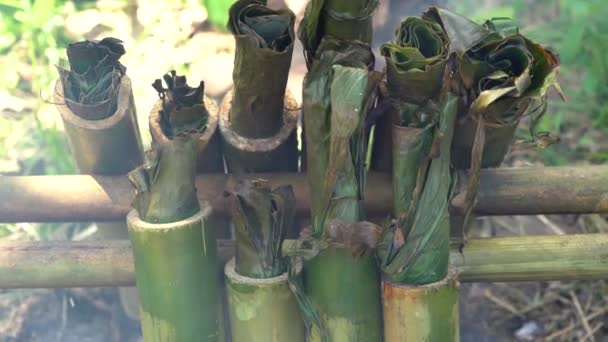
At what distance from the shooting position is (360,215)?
1.55 metres

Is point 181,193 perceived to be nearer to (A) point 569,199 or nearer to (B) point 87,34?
(A) point 569,199

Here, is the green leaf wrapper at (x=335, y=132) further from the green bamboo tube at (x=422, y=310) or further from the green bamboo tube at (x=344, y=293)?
the green bamboo tube at (x=422, y=310)

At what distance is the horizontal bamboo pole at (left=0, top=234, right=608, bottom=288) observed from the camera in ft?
5.97

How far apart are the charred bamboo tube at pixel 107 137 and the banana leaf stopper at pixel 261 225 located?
0.41m

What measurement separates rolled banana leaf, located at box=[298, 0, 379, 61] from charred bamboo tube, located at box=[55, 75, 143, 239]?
47cm

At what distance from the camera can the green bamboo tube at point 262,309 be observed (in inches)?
62.9

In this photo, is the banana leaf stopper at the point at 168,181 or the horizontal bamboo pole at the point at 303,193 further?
the horizontal bamboo pole at the point at 303,193

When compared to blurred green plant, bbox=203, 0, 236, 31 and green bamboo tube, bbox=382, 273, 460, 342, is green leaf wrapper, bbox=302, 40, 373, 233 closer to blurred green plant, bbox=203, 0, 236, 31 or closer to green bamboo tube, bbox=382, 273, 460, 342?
green bamboo tube, bbox=382, 273, 460, 342

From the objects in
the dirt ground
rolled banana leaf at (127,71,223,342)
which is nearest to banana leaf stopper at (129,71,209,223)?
rolled banana leaf at (127,71,223,342)

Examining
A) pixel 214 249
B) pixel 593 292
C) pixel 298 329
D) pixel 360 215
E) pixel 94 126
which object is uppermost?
pixel 94 126

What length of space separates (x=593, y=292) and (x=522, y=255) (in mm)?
946

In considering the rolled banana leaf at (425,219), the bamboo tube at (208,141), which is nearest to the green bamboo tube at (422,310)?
the rolled banana leaf at (425,219)

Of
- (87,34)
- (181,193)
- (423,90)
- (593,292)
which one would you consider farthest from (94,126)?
(87,34)

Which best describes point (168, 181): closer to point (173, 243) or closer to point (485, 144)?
point (173, 243)
